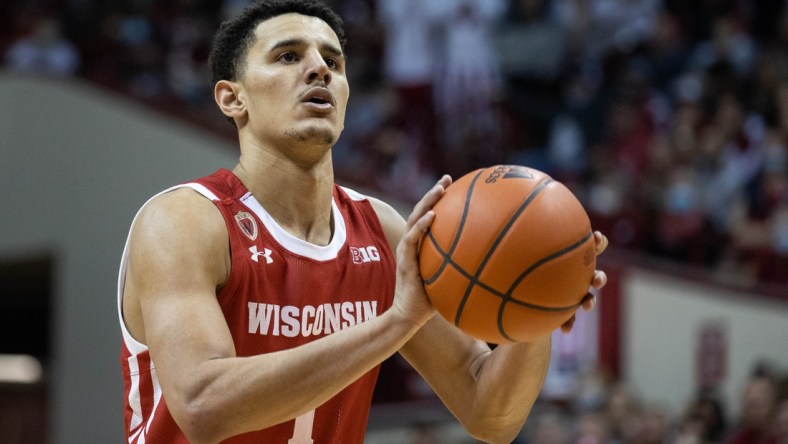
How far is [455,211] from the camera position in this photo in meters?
3.20

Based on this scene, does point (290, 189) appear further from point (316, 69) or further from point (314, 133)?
point (316, 69)

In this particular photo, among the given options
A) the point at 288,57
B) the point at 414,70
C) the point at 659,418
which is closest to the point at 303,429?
the point at 288,57

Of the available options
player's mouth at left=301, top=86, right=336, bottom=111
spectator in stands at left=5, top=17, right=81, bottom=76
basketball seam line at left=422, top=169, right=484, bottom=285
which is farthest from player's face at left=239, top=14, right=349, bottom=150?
spectator in stands at left=5, top=17, right=81, bottom=76

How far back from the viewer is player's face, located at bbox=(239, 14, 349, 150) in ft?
12.3

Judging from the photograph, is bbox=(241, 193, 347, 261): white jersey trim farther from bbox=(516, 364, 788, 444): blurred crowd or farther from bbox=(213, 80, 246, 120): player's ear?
bbox=(516, 364, 788, 444): blurred crowd

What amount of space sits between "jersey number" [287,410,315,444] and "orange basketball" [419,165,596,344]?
0.72 metres

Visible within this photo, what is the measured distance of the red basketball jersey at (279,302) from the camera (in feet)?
11.8

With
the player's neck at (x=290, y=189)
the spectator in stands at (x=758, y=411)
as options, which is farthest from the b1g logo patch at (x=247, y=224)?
the spectator in stands at (x=758, y=411)

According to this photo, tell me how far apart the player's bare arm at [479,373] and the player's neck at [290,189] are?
34 cm

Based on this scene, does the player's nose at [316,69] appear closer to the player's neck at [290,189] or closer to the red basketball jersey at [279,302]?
the player's neck at [290,189]

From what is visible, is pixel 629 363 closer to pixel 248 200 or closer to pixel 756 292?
pixel 756 292

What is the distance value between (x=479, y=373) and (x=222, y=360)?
1.07 meters

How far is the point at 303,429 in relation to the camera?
373cm

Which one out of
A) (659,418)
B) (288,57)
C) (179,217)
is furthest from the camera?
(659,418)
